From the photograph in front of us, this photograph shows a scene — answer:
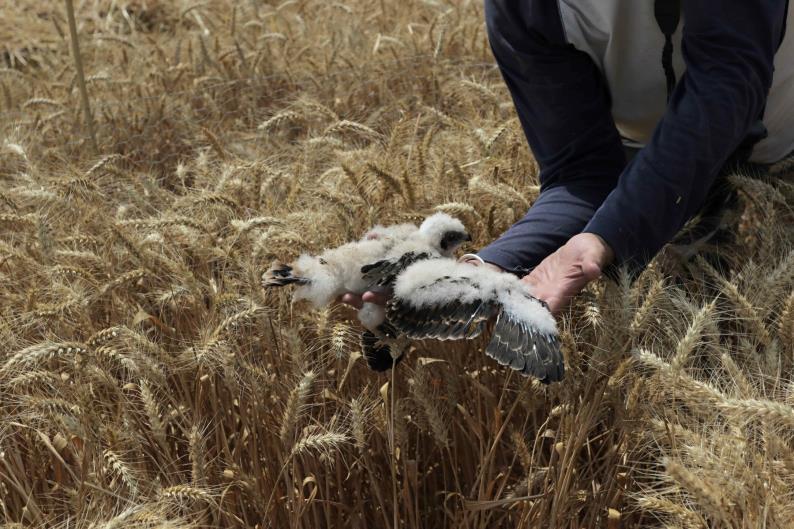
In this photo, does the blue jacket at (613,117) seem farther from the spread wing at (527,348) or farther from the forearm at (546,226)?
the spread wing at (527,348)

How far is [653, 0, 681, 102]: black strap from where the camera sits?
5.94 ft

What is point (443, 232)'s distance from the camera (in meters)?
1.68

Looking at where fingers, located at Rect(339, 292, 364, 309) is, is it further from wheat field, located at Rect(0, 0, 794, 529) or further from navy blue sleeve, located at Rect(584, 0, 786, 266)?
navy blue sleeve, located at Rect(584, 0, 786, 266)

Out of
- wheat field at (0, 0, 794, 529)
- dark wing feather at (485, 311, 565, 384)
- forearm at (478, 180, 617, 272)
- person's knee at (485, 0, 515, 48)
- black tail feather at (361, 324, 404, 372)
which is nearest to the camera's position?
dark wing feather at (485, 311, 565, 384)

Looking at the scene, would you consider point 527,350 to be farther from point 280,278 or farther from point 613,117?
point 613,117

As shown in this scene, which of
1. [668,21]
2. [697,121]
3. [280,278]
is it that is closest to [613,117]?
[668,21]

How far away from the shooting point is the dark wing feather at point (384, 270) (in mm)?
1540

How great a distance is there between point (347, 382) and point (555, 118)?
765mm

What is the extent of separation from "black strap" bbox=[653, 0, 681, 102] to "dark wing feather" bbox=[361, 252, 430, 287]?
30.4 inches

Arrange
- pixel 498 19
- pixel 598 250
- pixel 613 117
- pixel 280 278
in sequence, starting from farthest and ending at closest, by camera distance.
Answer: pixel 613 117 → pixel 498 19 → pixel 598 250 → pixel 280 278

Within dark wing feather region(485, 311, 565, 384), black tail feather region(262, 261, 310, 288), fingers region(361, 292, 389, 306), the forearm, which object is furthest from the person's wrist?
black tail feather region(262, 261, 310, 288)

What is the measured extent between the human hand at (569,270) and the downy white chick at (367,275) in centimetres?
20

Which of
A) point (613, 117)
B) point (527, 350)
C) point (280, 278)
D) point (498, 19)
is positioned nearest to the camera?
point (527, 350)

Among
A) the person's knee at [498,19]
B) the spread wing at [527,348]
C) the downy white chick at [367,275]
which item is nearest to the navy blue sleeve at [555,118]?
the person's knee at [498,19]
